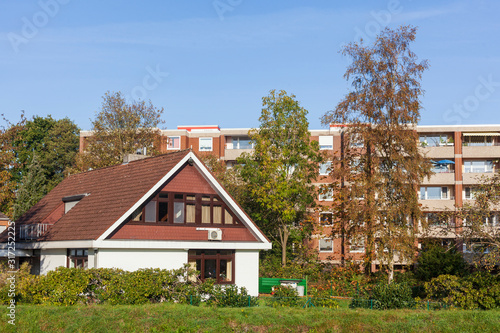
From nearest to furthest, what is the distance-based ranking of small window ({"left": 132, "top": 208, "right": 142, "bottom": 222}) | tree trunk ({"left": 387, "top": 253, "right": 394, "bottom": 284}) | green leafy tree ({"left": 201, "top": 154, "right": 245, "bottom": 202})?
small window ({"left": 132, "top": 208, "right": 142, "bottom": 222}), tree trunk ({"left": 387, "top": 253, "right": 394, "bottom": 284}), green leafy tree ({"left": 201, "top": 154, "right": 245, "bottom": 202})

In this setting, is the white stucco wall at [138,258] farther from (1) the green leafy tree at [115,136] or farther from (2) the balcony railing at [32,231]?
(1) the green leafy tree at [115,136]

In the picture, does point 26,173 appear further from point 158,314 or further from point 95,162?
point 158,314

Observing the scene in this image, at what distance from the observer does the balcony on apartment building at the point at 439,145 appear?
177ft

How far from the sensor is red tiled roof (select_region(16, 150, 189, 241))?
83.5 ft

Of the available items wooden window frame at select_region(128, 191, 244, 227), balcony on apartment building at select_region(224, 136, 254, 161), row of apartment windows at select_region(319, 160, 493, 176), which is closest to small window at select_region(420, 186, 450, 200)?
row of apartment windows at select_region(319, 160, 493, 176)

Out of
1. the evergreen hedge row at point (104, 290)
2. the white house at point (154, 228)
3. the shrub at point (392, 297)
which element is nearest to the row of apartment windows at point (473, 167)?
the white house at point (154, 228)

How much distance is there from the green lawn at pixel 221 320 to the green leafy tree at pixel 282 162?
19156mm

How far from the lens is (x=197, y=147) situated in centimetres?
5981

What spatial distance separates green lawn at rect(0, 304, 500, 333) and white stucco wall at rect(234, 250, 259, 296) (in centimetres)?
776

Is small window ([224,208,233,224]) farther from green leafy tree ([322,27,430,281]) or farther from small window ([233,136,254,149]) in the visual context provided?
small window ([233,136,254,149])

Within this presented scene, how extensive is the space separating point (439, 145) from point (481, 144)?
4.23m

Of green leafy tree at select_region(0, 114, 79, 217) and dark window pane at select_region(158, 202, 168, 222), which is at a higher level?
green leafy tree at select_region(0, 114, 79, 217)

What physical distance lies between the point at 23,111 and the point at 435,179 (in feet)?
124

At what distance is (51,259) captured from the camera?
27.8 metres
